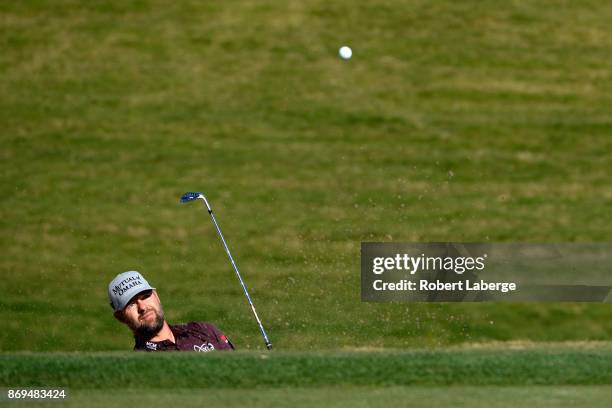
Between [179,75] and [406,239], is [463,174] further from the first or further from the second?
[179,75]

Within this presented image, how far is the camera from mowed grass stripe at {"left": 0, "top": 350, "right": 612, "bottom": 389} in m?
3.55

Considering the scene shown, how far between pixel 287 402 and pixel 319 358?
1.15ft

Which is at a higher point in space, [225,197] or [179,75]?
[179,75]

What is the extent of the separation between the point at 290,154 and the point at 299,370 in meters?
8.97

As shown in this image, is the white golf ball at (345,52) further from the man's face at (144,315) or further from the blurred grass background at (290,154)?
the man's face at (144,315)

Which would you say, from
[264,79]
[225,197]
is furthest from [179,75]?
[225,197]

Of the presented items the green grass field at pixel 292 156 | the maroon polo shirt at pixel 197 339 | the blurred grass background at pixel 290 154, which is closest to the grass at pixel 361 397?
the maroon polo shirt at pixel 197 339

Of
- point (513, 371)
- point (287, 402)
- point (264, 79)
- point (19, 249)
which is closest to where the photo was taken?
point (287, 402)

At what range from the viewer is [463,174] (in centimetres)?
1222

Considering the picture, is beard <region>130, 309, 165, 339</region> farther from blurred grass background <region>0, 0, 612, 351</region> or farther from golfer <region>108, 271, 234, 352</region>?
blurred grass background <region>0, 0, 612, 351</region>

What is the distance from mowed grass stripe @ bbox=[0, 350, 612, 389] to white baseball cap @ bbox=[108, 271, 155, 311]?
2.20m

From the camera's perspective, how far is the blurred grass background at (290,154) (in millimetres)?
10836

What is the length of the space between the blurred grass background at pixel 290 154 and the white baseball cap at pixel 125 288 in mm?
4215

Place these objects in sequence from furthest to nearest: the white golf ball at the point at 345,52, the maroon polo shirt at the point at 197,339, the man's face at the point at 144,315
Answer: the white golf ball at the point at 345,52 → the maroon polo shirt at the point at 197,339 → the man's face at the point at 144,315
